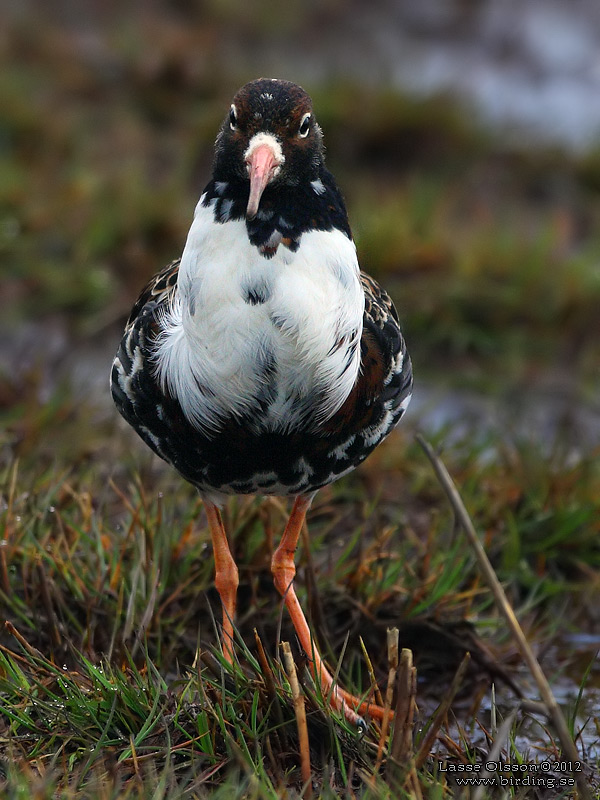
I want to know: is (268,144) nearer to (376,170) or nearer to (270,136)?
(270,136)

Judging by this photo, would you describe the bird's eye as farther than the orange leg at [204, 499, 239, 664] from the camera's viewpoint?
No

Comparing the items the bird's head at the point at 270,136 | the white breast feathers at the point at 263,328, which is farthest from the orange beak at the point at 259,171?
the white breast feathers at the point at 263,328

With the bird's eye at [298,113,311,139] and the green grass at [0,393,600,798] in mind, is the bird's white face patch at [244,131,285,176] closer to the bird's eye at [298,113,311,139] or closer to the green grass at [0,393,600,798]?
the bird's eye at [298,113,311,139]

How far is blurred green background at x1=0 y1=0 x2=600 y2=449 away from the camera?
708cm

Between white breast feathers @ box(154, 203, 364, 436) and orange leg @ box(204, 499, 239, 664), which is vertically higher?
white breast feathers @ box(154, 203, 364, 436)

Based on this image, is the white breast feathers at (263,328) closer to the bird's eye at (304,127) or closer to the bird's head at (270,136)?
the bird's head at (270,136)

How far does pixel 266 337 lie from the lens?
134 inches

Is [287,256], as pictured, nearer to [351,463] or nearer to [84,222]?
[351,463]

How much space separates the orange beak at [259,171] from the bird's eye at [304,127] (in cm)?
16

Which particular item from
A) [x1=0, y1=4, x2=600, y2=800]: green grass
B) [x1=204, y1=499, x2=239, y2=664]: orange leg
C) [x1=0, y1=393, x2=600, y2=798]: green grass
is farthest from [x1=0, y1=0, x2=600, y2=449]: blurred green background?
[x1=204, y1=499, x2=239, y2=664]: orange leg

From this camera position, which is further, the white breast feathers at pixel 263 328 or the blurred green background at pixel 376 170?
the blurred green background at pixel 376 170

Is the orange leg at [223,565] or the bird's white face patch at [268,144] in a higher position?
the bird's white face patch at [268,144]

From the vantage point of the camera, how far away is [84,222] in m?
7.67

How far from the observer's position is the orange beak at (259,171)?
3252mm
